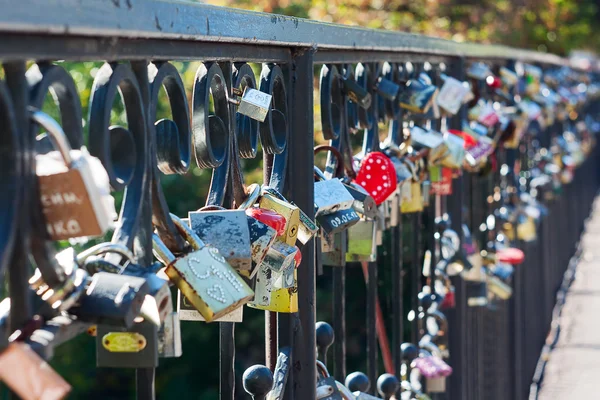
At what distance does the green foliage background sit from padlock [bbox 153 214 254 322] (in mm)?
2259

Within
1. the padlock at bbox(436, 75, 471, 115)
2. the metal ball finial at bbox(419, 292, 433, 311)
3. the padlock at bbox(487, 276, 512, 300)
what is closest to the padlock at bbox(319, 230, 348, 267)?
the metal ball finial at bbox(419, 292, 433, 311)

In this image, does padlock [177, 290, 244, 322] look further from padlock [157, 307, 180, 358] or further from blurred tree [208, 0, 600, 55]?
blurred tree [208, 0, 600, 55]

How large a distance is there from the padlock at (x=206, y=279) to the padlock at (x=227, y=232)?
0.07 m

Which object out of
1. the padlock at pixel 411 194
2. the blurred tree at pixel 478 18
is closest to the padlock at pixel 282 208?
the padlock at pixel 411 194

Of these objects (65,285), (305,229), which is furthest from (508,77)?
(65,285)

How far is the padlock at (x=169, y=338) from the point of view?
43.8 inches

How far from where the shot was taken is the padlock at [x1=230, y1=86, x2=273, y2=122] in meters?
1.46

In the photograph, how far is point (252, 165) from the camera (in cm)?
633

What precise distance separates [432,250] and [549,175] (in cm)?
353

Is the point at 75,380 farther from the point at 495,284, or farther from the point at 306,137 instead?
the point at 306,137

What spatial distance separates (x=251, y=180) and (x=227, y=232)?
4264 mm

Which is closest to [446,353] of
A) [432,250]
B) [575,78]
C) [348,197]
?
[432,250]

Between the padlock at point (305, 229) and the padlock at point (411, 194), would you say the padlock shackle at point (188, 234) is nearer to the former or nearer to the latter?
the padlock at point (305, 229)

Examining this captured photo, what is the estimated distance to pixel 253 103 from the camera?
57.4 inches
